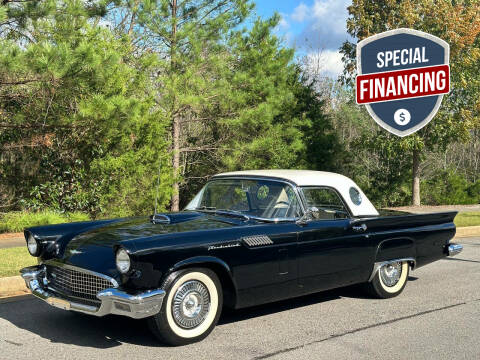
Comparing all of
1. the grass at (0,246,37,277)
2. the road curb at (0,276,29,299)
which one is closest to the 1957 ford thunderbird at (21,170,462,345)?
the road curb at (0,276,29,299)

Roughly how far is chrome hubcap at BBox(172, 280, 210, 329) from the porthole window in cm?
239

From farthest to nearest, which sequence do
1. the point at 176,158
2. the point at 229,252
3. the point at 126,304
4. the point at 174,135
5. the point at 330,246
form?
the point at 174,135
the point at 176,158
the point at 330,246
the point at 229,252
the point at 126,304

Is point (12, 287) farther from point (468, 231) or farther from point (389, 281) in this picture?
point (468, 231)

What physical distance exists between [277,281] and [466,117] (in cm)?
1977

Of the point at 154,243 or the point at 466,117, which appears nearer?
the point at 154,243

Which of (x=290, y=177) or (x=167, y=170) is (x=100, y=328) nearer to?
(x=290, y=177)

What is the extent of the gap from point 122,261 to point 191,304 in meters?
0.73

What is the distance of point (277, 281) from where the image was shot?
5207mm

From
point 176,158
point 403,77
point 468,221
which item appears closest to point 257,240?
point 468,221

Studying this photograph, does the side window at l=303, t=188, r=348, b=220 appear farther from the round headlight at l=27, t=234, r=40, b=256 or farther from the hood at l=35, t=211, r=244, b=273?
the round headlight at l=27, t=234, r=40, b=256

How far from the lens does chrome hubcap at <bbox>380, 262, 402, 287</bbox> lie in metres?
6.49

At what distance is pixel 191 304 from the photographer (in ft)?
15.4

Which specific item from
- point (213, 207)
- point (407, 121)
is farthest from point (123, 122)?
point (407, 121)

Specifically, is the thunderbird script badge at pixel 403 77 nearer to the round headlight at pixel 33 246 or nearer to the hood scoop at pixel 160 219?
the hood scoop at pixel 160 219
